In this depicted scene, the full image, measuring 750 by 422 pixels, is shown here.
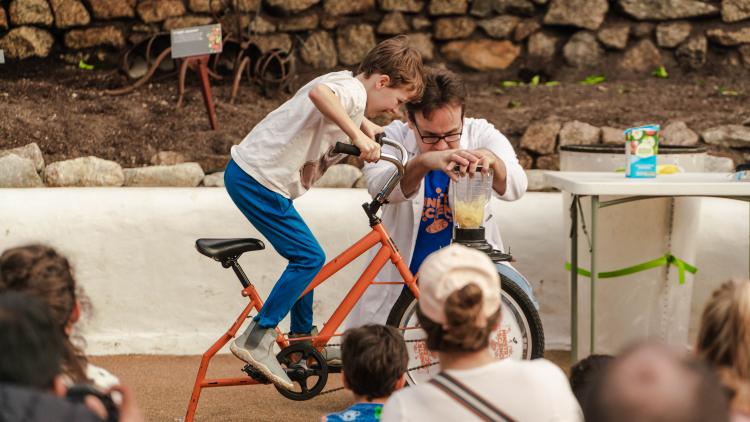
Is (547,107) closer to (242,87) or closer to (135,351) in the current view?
(242,87)

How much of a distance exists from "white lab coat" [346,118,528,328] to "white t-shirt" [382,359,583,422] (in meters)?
1.82

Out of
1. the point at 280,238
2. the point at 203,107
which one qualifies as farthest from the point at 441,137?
the point at 203,107

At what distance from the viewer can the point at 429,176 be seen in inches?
159

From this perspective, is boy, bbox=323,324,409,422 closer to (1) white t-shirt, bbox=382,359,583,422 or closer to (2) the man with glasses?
(1) white t-shirt, bbox=382,359,583,422

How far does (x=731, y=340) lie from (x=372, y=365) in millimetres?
1006

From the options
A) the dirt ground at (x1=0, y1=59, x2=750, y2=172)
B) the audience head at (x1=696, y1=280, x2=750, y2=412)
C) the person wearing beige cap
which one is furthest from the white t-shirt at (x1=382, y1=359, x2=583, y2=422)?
the dirt ground at (x1=0, y1=59, x2=750, y2=172)

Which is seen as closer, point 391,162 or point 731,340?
point 731,340

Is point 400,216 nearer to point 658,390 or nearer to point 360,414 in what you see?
point 360,414

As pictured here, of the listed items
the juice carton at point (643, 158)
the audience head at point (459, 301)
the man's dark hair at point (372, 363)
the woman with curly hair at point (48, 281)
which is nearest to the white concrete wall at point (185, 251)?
the juice carton at point (643, 158)

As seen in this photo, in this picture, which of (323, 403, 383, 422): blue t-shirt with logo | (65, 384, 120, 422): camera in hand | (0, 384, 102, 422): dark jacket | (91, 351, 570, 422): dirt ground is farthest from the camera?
(91, 351, 570, 422): dirt ground

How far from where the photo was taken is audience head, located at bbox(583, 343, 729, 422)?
1401mm

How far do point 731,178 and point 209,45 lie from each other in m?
2.88

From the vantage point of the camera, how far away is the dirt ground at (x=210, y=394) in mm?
4246

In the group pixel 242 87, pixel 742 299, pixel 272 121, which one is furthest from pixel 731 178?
pixel 242 87
